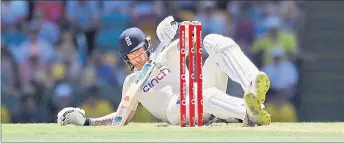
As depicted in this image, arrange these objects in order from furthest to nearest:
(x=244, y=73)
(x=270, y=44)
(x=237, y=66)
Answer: (x=270, y=44) → (x=237, y=66) → (x=244, y=73)

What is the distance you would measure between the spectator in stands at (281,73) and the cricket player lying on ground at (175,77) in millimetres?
3465

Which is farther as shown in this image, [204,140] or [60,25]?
[60,25]

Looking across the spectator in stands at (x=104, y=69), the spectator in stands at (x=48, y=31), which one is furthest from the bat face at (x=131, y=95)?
the spectator in stands at (x=48, y=31)

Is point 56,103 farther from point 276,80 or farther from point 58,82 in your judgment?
point 276,80

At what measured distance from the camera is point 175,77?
941 cm

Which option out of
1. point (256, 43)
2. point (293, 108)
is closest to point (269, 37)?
point (256, 43)

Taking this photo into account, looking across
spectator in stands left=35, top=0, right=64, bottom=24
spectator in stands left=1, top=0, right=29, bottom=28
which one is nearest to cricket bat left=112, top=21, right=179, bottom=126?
spectator in stands left=35, top=0, right=64, bottom=24

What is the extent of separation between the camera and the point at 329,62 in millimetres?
13078

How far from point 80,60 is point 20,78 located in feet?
2.90

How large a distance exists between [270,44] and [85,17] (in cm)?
255

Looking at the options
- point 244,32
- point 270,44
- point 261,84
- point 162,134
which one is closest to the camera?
point 162,134

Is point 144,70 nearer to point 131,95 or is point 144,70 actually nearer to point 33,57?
point 131,95

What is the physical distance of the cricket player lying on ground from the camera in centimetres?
873

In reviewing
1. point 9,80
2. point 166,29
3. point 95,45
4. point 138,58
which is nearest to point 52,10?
point 95,45
